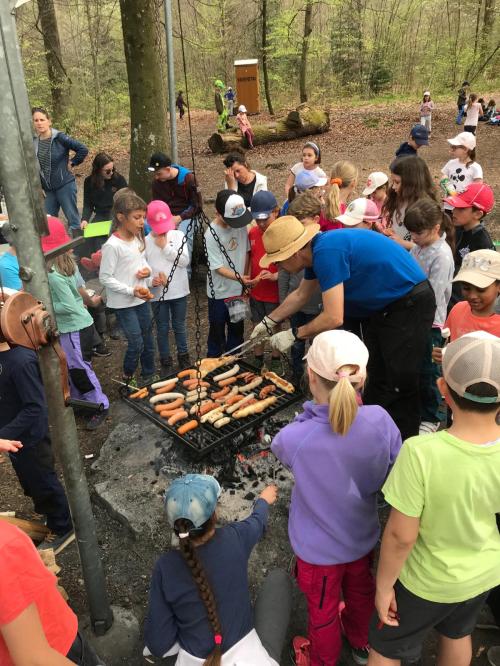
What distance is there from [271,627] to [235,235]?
337cm

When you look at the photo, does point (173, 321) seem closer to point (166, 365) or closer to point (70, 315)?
point (166, 365)

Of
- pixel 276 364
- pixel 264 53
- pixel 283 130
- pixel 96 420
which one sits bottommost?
pixel 96 420

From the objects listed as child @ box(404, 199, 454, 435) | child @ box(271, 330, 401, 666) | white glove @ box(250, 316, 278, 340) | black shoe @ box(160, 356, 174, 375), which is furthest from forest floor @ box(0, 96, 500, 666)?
child @ box(404, 199, 454, 435)

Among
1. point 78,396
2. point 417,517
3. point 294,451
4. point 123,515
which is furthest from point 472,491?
point 78,396

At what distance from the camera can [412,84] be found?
77.4 feet

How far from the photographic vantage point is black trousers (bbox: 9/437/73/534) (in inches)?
123

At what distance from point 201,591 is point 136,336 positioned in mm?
3086

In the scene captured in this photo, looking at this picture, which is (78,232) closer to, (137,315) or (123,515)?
(137,315)

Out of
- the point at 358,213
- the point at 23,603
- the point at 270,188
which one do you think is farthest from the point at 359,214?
the point at 270,188

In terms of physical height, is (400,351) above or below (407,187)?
below

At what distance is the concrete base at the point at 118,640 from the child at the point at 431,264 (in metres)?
2.40

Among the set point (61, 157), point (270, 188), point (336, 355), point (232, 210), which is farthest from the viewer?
point (270, 188)

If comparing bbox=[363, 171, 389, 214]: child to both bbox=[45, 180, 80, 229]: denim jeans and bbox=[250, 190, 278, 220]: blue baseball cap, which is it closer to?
bbox=[250, 190, 278, 220]: blue baseball cap

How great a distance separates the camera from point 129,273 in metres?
4.54
